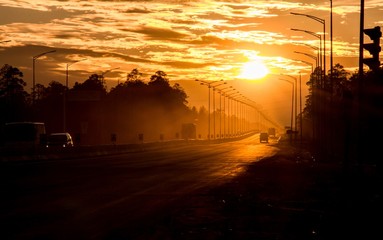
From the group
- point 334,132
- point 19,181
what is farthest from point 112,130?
point 19,181

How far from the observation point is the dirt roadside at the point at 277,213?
14.0 m

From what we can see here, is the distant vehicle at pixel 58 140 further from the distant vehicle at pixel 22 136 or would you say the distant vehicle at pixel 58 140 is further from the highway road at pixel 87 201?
the highway road at pixel 87 201

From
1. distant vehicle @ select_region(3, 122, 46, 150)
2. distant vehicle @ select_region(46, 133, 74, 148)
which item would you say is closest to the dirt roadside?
distant vehicle @ select_region(3, 122, 46, 150)

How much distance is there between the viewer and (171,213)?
699 inches

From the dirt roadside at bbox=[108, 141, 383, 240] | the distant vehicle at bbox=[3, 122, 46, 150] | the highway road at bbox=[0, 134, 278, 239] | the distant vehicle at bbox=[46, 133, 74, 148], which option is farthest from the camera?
the distant vehicle at bbox=[46, 133, 74, 148]

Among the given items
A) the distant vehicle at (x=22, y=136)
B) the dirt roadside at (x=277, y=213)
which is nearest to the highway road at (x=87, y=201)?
the dirt roadside at (x=277, y=213)

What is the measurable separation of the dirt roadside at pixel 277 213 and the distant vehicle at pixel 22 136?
34417 millimetres

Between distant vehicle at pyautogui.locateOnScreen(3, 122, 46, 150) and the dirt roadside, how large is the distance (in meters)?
34.4

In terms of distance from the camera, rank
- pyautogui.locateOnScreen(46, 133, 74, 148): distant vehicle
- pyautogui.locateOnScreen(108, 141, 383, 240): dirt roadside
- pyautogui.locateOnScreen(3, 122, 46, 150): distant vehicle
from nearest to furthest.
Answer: pyautogui.locateOnScreen(108, 141, 383, 240): dirt roadside < pyautogui.locateOnScreen(3, 122, 46, 150): distant vehicle < pyautogui.locateOnScreen(46, 133, 74, 148): distant vehicle

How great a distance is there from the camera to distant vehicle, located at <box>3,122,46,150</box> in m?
59.7

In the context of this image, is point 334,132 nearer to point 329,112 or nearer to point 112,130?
point 329,112

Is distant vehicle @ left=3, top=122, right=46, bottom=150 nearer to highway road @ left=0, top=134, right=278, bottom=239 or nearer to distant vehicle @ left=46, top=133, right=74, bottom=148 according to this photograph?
distant vehicle @ left=46, top=133, right=74, bottom=148

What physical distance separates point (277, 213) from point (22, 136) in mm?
44867

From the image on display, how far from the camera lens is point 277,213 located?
17859mm
